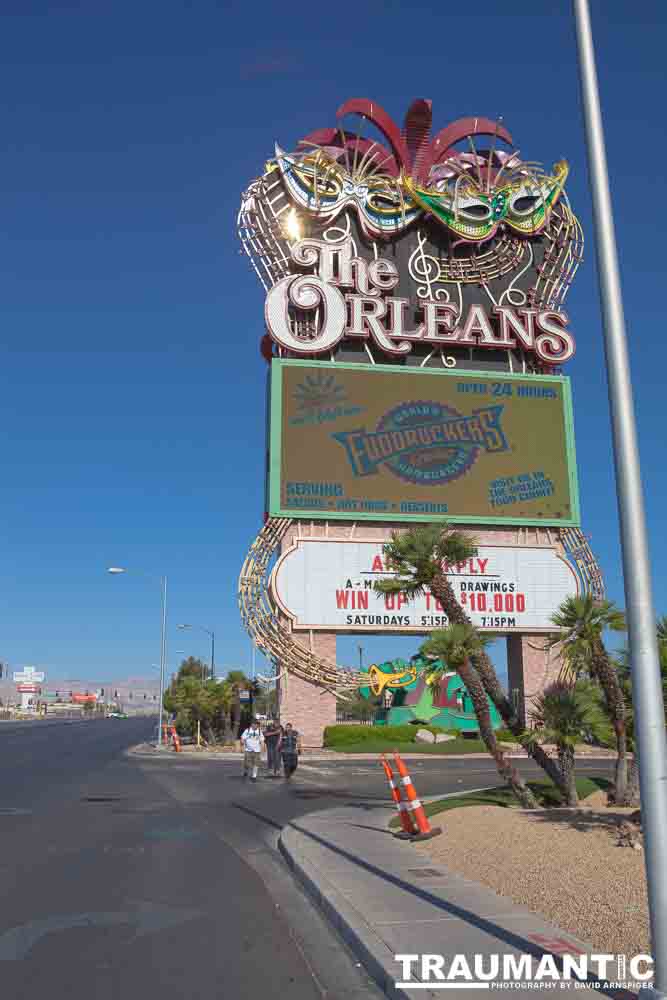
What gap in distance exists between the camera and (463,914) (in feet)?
25.1

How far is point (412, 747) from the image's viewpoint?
1651 inches

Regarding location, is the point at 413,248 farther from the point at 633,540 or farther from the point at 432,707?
the point at 633,540

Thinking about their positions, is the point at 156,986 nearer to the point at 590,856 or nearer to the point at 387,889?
the point at 387,889

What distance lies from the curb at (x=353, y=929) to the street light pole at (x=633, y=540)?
190cm

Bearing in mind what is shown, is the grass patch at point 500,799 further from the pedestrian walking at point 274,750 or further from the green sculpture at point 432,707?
the green sculpture at point 432,707

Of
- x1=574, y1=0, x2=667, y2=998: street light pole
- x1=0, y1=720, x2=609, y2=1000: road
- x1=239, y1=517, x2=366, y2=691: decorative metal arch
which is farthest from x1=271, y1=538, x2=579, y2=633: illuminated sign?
x1=574, y1=0, x2=667, y2=998: street light pole

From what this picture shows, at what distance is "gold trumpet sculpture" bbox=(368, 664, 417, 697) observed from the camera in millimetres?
40781

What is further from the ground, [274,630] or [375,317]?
[375,317]

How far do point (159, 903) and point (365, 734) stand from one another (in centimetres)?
3353

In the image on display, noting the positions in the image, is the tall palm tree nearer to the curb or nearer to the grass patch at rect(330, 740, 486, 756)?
the curb

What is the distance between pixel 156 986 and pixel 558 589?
38.7 meters

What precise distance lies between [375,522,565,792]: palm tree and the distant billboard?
25.0m

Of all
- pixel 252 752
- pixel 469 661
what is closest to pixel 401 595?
pixel 252 752

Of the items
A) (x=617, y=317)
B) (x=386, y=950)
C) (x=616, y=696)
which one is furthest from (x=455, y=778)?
(x=617, y=317)
